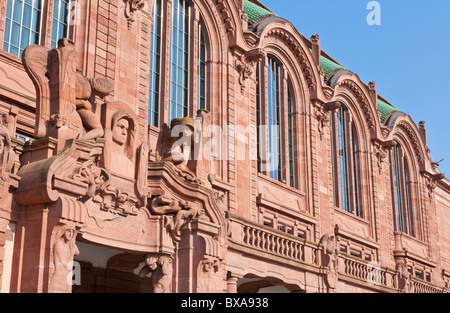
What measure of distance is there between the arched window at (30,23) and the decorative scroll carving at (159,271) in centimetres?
827

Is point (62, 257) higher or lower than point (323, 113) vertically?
lower

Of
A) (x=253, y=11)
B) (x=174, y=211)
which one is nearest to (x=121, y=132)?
(x=174, y=211)

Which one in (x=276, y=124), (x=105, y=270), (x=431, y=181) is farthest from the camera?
(x=431, y=181)

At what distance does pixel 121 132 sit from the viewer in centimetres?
1762

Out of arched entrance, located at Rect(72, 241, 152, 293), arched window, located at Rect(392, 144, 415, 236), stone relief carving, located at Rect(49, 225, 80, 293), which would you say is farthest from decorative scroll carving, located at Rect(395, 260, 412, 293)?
stone relief carving, located at Rect(49, 225, 80, 293)

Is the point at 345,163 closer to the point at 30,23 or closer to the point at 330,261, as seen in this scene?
the point at 330,261

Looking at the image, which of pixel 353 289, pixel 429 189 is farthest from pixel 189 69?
pixel 429 189

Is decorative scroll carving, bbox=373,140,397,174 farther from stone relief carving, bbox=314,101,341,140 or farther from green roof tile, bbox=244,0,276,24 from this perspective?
green roof tile, bbox=244,0,276,24

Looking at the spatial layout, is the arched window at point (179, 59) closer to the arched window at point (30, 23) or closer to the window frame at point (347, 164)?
the arched window at point (30, 23)

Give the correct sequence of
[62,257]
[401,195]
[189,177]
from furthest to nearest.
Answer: [401,195] → [189,177] → [62,257]

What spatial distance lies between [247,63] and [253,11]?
4.92m

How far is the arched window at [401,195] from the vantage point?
44062mm

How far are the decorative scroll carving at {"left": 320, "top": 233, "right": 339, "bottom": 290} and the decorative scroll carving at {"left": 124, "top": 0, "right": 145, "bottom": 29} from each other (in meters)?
10.7

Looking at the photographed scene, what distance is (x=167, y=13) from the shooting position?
2788 centimetres
